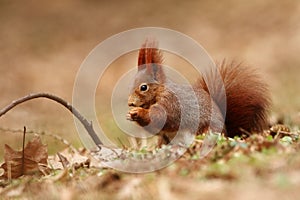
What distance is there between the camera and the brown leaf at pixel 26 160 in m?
3.88

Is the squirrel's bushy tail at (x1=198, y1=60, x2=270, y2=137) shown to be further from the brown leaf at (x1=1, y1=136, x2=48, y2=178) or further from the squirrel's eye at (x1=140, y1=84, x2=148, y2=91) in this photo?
the brown leaf at (x1=1, y1=136, x2=48, y2=178)

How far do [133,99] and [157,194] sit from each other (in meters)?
1.88

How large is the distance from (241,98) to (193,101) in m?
0.47

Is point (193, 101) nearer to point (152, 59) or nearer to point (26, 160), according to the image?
point (152, 59)

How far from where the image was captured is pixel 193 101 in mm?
4516

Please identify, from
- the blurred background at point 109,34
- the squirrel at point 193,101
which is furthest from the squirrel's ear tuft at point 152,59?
the blurred background at point 109,34

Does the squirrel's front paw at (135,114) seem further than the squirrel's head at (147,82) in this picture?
No

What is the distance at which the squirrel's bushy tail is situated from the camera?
4805 millimetres

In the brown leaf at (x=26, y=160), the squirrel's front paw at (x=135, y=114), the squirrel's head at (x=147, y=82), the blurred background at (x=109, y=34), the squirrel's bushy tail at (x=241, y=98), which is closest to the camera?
the brown leaf at (x=26, y=160)

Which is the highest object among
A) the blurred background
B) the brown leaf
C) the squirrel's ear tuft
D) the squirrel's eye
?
the blurred background

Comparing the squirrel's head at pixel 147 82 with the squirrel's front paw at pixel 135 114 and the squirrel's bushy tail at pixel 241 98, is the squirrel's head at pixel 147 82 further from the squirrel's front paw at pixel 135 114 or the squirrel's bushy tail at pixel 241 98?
the squirrel's bushy tail at pixel 241 98

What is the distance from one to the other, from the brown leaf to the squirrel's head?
2.38ft

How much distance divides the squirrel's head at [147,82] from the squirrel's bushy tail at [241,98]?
41cm

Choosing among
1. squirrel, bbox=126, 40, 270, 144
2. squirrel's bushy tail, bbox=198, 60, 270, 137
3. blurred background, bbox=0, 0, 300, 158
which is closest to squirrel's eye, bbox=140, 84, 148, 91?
squirrel, bbox=126, 40, 270, 144
